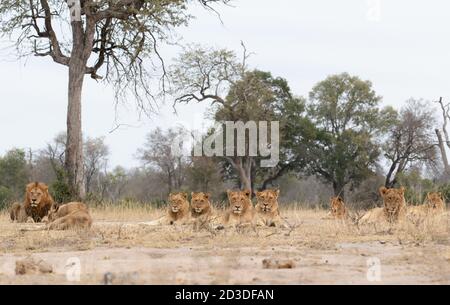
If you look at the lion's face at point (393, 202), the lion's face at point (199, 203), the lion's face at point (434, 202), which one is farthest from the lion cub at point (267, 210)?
the lion's face at point (434, 202)

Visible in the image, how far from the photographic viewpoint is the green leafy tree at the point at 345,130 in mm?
43156

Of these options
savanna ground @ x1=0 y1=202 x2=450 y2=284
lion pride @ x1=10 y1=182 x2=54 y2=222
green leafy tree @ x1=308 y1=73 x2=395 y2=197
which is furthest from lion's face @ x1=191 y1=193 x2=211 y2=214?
green leafy tree @ x1=308 y1=73 x2=395 y2=197

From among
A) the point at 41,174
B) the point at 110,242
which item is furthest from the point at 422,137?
the point at 110,242

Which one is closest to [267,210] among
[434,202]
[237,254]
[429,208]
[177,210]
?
[177,210]

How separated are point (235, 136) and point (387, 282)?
3522 centimetres

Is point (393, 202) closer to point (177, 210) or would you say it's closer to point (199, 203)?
point (199, 203)

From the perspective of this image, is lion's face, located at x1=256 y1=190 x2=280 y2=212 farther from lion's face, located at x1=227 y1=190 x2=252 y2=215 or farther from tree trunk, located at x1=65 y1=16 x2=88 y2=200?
tree trunk, located at x1=65 y1=16 x2=88 y2=200

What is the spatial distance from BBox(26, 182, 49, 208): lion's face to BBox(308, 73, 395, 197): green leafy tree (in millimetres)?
29200

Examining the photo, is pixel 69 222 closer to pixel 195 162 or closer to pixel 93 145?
pixel 195 162

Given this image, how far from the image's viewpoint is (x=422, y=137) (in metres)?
42.7

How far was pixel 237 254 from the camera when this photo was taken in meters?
7.66

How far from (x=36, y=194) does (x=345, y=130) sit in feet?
103

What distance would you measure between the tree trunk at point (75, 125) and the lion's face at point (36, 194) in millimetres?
6313
